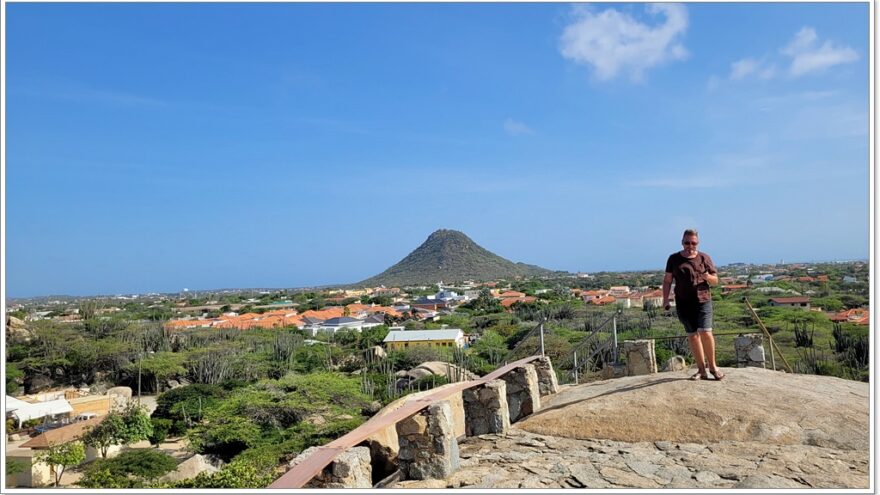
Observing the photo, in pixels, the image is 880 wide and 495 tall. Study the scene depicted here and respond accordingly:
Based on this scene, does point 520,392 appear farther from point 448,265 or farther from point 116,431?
point 448,265

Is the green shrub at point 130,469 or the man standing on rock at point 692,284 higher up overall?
the man standing on rock at point 692,284

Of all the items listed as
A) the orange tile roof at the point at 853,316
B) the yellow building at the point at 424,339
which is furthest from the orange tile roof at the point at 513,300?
the orange tile roof at the point at 853,316

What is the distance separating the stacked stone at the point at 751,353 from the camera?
366 inches

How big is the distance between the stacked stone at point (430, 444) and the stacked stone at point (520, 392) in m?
1.97

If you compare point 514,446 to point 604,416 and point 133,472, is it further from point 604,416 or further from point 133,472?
point 133,472

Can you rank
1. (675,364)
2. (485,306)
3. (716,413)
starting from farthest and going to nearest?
1. (485,306)
2. (675,364)
3. (716,413)

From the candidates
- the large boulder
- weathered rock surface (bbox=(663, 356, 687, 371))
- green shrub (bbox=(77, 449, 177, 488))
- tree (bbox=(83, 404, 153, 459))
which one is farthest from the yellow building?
weathered rock surface (bbox=(663, 356, 687, 371))

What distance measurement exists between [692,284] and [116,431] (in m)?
22.4

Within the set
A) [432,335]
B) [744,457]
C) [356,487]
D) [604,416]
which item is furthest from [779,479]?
[432,335]

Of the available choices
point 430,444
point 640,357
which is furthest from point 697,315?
point 430,444

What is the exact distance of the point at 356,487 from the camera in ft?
14.3

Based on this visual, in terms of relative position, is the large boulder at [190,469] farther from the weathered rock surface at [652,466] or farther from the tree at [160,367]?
the tree at [160,367]

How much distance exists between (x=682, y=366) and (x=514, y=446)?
497cm

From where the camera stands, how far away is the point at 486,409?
6312mm
